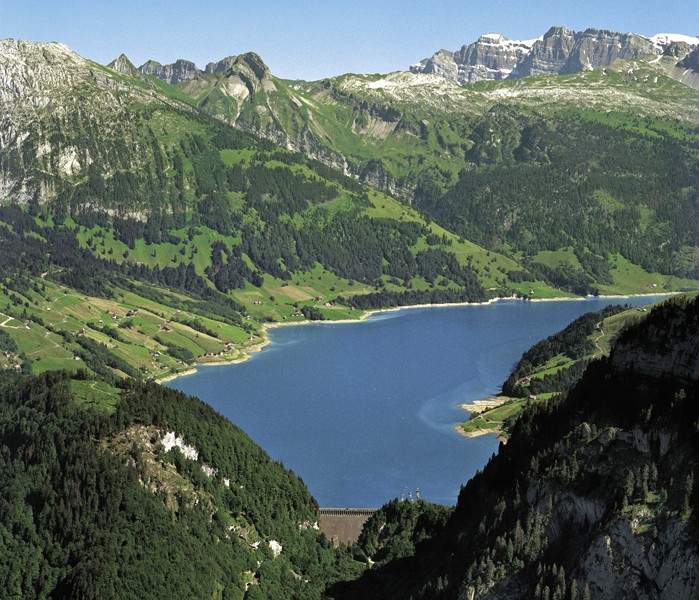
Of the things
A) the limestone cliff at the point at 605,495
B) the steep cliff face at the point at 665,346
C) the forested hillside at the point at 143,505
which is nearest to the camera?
the limestone cliff at the point at 605,495

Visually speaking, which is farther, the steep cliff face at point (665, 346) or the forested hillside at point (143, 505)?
the forested hillside at point (143, 505)

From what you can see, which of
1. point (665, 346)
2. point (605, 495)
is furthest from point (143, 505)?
point (665, 346)

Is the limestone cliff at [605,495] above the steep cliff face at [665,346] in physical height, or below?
below

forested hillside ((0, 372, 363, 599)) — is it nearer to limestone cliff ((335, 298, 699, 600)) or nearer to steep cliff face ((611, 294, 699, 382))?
limestone cliff ((335, 298, 699, 600))

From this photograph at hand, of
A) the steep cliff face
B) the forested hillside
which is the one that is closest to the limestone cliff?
the steep cliff face

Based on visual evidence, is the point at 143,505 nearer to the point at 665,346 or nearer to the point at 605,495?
the point at 605,495

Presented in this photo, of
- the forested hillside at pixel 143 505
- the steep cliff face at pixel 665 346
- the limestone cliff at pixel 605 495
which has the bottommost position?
the forested hillside at pixel 143 505

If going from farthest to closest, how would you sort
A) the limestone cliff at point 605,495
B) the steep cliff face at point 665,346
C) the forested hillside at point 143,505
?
the forested hillside at point 143,505 → the steep cliff face at point 665,346 → the limestone cliff at point 605,495

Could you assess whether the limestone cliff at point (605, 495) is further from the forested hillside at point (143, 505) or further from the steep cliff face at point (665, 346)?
the forested hillside at point (143, 505)

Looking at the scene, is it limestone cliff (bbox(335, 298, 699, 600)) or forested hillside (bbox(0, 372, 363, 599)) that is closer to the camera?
limestone cliff (bbox(335, 298, 699, 600))

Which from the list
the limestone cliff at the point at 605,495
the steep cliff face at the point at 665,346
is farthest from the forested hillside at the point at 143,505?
the steep cliff face at the point at 665,346

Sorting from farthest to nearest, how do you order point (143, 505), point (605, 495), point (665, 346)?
point (143, 505)
point (665, 346)
point (605, 495)
